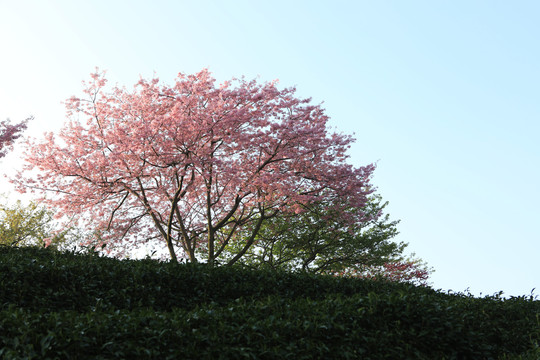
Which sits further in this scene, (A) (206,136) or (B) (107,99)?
(B) (107,99)

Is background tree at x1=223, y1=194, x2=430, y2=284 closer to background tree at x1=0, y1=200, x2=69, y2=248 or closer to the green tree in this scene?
the green tree

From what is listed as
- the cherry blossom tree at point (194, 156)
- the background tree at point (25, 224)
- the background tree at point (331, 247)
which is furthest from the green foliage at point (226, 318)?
the background tree at point (25, 224)

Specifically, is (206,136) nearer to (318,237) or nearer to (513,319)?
(318,237)

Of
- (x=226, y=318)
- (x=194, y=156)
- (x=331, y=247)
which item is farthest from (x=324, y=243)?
(x=226, y=318)

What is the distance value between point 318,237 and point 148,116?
9.39m

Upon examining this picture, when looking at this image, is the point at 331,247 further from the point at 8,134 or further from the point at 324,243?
the point at 8,134

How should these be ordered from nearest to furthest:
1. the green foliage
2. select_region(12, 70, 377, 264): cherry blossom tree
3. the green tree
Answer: the green foliage < select_region(12, 70, 377, 264): cherry blossom tree < the green tree

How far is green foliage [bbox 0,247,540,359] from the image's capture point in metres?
5.23

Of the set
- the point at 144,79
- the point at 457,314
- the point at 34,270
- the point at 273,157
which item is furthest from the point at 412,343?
the point at 144,79

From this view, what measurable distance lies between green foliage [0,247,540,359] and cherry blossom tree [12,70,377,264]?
17.2 ft

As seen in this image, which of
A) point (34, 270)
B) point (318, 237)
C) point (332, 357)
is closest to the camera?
point (332, 357)

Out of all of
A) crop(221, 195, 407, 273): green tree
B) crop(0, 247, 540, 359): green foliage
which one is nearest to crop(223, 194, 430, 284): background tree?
crop(221, 195, 407, 273): green tree

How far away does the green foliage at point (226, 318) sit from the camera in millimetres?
5230

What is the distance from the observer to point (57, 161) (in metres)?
16.3
